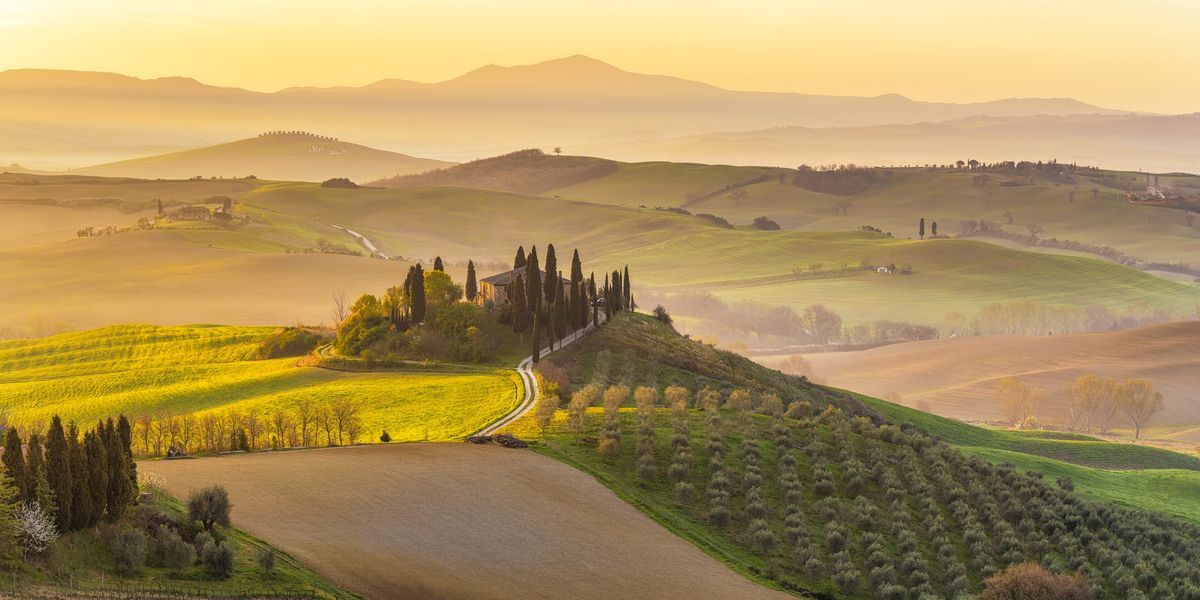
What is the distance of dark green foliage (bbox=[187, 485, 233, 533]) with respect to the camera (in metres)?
39.0

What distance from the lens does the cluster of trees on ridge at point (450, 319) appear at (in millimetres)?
86000

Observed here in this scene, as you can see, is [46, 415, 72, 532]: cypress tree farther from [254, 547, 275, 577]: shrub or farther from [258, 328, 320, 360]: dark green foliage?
[258, 328, 320, 360]: dark green foliage

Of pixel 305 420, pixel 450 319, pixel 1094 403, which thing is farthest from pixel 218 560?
pixel 1094 403

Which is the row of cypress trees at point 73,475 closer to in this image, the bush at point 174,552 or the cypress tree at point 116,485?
the cypress tree at point 116,485

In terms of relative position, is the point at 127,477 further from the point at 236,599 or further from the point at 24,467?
the point at 236,599

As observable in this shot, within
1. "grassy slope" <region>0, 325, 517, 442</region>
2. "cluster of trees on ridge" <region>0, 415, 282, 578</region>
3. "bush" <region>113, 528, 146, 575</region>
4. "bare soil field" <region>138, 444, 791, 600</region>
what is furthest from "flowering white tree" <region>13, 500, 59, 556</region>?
"grassy slope" <region>0, 325, 517, 442</region>

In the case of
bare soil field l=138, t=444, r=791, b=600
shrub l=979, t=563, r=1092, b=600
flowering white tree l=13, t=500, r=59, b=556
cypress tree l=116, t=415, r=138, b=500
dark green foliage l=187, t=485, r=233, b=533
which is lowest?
shrub l=979, t=563, r=1092, b=600

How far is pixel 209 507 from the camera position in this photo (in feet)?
129

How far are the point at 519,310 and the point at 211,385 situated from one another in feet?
73.1

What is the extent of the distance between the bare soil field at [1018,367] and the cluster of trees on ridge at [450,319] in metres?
62.2

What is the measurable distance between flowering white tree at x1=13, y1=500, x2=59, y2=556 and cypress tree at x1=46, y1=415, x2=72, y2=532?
3.05 ft

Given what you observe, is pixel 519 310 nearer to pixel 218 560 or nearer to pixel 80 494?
pixel 218 560

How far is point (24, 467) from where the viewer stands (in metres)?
35.6

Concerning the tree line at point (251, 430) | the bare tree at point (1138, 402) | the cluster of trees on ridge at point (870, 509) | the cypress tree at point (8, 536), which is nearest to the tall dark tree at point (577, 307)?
the cluster of trees on ridge at point (870, 509)
